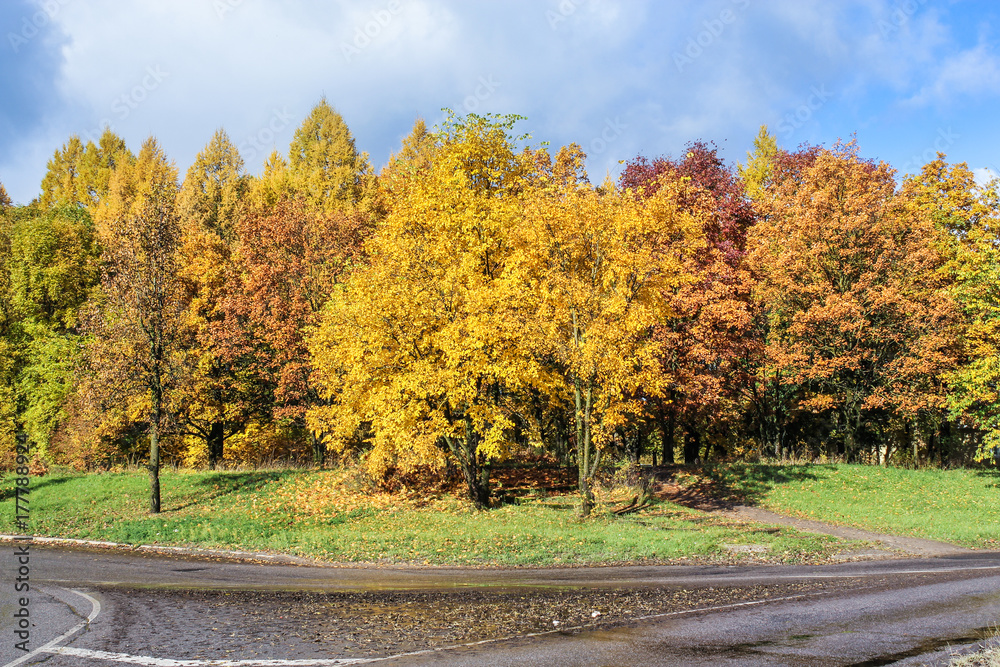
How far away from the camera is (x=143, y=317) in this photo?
81.4ft

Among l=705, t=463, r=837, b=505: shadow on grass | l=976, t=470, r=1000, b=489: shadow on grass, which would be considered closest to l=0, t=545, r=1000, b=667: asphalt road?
l=705, t=463, r=837, b=505: shadow on grass

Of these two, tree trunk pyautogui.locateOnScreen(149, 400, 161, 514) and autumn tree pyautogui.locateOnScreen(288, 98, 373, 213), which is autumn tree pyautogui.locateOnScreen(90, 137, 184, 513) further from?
autumn tree pyautogui.locateOnScreen(288, 98, 373, 213)

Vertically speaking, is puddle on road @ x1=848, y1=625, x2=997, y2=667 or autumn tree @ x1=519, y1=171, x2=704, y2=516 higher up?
autumn tree @ x1=519, y1=171, x2=704, y2=516

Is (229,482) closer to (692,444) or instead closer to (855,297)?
(692,444)

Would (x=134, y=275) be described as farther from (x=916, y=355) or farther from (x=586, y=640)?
(x=916, y=355)

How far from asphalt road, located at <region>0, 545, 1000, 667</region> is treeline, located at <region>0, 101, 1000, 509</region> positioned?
Result: 7915mm

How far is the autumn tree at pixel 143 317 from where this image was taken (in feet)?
80.1

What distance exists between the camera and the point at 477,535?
19203mm

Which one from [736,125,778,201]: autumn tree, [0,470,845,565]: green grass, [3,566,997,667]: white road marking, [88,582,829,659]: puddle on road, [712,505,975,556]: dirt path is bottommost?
Result: [712,505,975,556]: dirt path

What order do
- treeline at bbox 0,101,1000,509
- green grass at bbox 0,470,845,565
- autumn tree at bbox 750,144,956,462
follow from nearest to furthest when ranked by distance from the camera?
green grass at bbox 0,470,845,565, treeline at bbox 0,101,1000,509, autumn tree at bbox 750,144,956,462

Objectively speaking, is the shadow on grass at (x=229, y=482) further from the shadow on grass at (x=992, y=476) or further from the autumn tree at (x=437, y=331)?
the shadow on grass at (x=992, y=476)

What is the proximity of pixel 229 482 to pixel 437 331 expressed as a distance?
41.4 feet

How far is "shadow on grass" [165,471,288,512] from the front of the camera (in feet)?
84.0

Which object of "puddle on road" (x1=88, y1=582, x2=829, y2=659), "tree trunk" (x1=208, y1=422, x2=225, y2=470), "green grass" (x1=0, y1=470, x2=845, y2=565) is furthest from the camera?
"tree trunk" (x1=208, y1=422, x2=225, y2=470)
